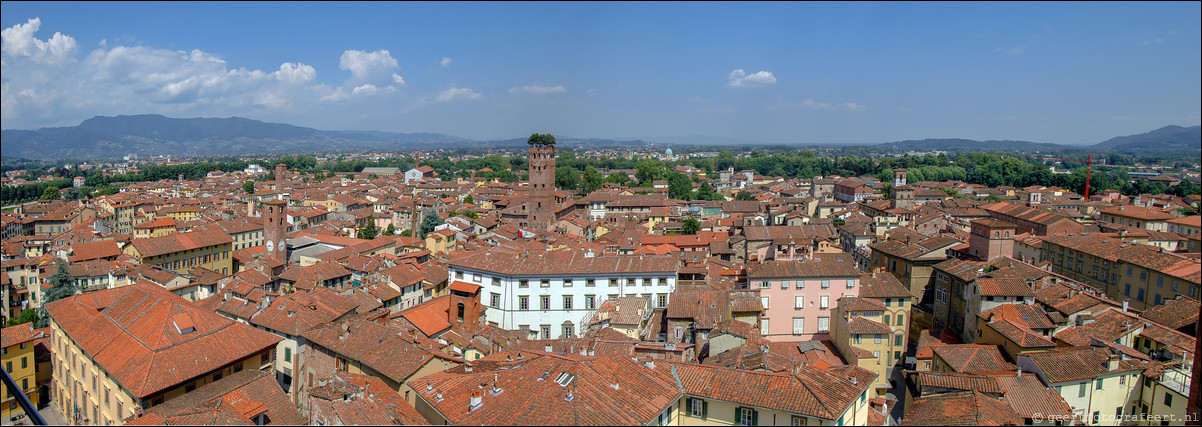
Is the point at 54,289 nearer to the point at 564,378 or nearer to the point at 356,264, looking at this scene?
the point at 356,264

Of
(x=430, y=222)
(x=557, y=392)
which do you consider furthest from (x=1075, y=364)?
(x=430, y=222)

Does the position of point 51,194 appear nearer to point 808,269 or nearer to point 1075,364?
point 808,269

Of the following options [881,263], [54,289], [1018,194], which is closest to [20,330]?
[54,289]

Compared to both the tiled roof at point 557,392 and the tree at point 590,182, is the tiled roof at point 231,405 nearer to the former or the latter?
the tiled roof at point 557,392

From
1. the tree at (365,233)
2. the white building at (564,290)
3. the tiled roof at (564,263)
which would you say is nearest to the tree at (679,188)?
the tree at (365,233)

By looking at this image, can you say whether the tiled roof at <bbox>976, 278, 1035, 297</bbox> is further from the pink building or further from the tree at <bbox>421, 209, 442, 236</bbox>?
the tree at <bbox>421, 209, 442, 236</bbox>

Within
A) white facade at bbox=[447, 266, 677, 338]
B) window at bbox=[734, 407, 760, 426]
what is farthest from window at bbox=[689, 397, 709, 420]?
white facade at bbox=[447, 266, 677, 338]

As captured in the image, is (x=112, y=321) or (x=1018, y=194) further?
(x=1018, y=194)
